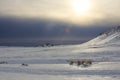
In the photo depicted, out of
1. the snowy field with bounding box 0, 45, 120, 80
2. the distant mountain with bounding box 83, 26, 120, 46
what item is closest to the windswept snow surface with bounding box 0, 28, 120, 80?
the snowy field with bounding box 0, 45, 120, 80

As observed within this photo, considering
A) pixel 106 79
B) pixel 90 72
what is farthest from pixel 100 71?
pixel 106 79

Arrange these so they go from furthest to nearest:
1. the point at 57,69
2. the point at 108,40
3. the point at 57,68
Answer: the point at 108,40 → the point at 57,68 → the point at 57,69

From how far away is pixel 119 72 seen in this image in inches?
1084

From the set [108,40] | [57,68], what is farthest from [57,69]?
[108,40]

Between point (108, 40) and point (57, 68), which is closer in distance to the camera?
point (57, 68)

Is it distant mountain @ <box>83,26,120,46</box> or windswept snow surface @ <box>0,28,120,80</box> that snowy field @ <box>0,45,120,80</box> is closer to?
windswept snow surface @ <box>0,28,120,80</box>

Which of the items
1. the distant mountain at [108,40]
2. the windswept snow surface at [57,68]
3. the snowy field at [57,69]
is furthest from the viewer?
the distant mountain at [108,40]

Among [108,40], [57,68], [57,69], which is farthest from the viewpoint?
[108,40]

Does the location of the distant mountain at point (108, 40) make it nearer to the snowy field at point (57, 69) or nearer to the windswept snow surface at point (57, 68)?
the windswept snow surface at point (57, 68)

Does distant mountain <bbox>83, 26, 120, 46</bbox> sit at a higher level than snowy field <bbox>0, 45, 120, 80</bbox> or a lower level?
higher

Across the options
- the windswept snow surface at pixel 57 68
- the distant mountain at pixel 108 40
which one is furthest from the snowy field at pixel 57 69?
the distant mountain at pixel 108 40

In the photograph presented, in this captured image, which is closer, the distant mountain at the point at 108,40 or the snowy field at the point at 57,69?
the snowy field at the point at 57,69

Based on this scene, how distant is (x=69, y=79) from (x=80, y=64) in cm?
1291

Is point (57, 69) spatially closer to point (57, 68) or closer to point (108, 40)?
point (57, 68)
